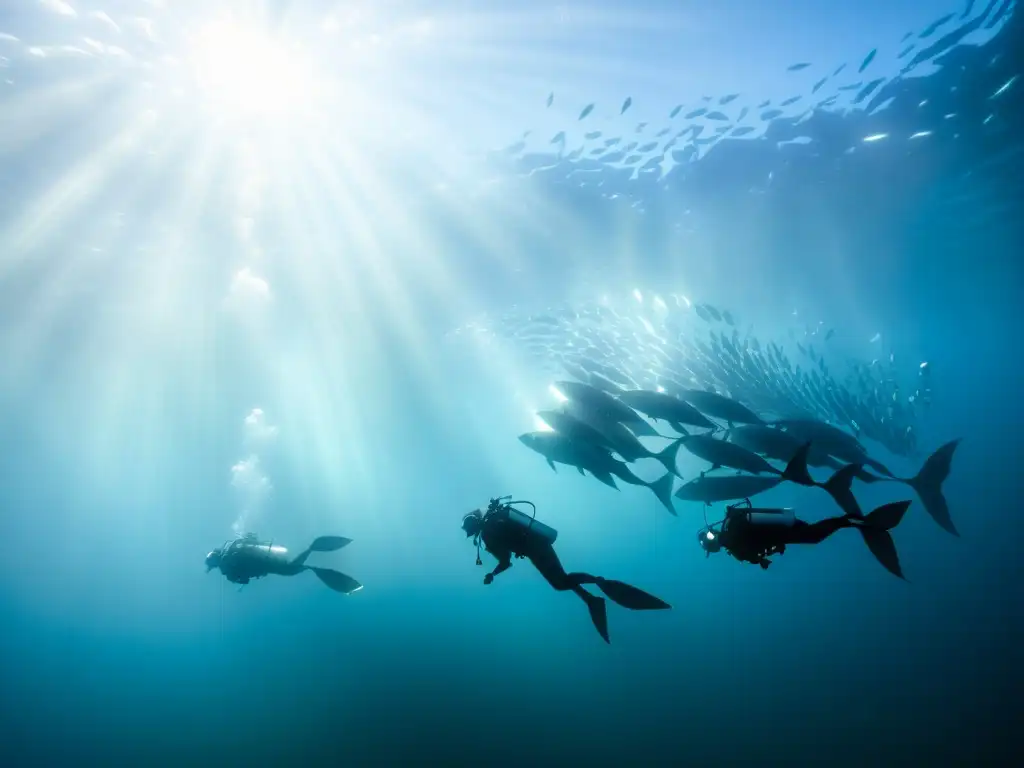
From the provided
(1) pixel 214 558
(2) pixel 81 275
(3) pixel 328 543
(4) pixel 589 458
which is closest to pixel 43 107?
(2) pixel 81 275

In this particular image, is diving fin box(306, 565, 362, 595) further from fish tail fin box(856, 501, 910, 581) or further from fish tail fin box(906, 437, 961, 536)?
fish tail fin box(906, 437, 961, 536)

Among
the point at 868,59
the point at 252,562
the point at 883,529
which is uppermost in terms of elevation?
the point at 868,59

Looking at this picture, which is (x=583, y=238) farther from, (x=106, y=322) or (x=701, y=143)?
(x=106, y=322)

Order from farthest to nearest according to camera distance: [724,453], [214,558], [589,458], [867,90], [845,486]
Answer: [867,90], [214,558], [724,453], [589,458], [845,486]

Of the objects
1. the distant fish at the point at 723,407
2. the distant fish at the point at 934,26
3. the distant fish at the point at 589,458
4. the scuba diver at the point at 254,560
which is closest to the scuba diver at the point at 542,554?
the distant fish at the point at 589,458

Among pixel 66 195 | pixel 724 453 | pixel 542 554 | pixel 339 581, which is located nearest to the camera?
pixel 542 554

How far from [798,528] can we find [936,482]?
2.67 m

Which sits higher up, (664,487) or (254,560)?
(254,560)

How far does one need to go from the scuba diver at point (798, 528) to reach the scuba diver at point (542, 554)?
3.18 ft

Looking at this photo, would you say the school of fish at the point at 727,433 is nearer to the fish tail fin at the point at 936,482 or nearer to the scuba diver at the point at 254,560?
the fish tail fin at the point at 936,482

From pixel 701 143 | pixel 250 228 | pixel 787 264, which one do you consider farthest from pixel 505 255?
pixel 787 264

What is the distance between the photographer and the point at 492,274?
20.8 meters

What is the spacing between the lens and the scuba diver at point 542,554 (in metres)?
3.41

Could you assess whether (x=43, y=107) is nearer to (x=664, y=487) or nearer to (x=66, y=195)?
(x=66, y=195)
